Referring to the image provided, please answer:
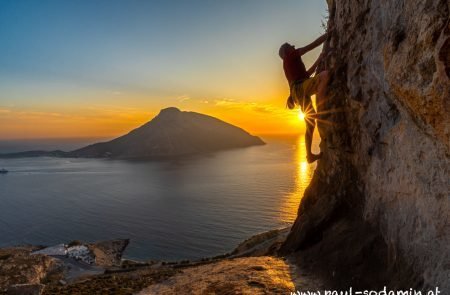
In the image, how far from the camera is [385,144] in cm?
1136

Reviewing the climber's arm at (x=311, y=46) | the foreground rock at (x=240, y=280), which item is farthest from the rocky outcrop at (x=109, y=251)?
the climber's arm at (x=311, y=46)

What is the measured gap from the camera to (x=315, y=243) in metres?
16.9

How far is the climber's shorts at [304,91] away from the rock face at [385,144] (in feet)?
2.57

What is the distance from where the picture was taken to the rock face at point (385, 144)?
7359 mm

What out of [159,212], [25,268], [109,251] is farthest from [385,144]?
[159,212]

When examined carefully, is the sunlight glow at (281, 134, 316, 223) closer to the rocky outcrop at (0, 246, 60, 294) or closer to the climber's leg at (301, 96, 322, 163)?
the rocky outcrop at (0, 246, 60, 294)

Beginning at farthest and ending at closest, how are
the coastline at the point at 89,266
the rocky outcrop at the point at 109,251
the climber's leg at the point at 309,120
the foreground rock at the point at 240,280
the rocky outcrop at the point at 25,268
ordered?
the rocky outcrop at the point at 109,251
the rocky outcrop at the point at 25,268
the coastline at the point at 89,266
the climber's leg at the point at 309,120
the foreground rock at the point at 240,280

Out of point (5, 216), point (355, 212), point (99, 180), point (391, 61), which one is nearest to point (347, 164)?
point (355, 212)

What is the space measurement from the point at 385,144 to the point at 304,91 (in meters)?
5.04

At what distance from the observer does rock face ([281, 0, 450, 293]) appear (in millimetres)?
7359

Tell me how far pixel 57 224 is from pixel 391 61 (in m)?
104

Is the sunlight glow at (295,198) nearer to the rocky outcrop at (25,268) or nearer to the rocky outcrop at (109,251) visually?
the rocky outcrop at (109,251)

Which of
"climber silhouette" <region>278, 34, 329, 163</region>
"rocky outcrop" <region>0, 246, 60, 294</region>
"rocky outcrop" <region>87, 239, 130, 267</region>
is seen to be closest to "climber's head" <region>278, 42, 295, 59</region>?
"climber silhouette" <region>278, 34, 329, 163</region>

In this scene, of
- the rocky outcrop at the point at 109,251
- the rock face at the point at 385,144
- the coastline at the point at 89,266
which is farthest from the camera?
the rocky outcrop at the point at 109,251
